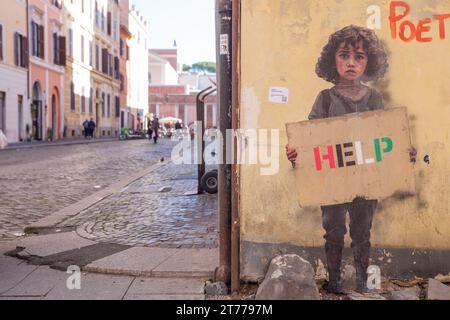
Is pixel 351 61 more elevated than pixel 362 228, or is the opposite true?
pixel 351 61

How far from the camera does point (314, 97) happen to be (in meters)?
4.31

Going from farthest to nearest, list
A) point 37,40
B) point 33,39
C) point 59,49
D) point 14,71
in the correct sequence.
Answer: point 59,49 < point 37,40 < point 33,39 < point 14,71

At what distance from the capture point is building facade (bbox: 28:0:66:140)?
3281cm

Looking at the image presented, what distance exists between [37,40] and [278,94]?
1269 inches

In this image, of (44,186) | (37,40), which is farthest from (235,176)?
(37,40)

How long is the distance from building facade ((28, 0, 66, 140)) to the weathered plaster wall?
30.1 m

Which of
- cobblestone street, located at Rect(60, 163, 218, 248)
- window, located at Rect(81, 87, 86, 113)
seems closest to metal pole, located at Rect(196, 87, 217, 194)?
cobblestone street, located at Rect(60, 163, 218, 248)

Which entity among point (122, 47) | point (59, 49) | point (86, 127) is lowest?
point (86, 127)

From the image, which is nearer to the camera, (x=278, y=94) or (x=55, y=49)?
(x=278, y=94)

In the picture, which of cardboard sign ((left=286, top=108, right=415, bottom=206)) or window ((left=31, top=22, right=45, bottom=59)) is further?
window ((left=31, top=22, right=45, bottom=59))

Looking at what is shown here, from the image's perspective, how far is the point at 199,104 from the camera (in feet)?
29.8

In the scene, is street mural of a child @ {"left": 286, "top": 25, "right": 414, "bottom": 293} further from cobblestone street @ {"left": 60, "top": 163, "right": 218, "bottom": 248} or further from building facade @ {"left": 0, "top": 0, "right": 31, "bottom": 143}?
building facade @ {"left": 0, "top": 0, "right": 31, "bottom": 143}

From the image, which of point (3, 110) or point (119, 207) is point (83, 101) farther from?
point (119, 207)
